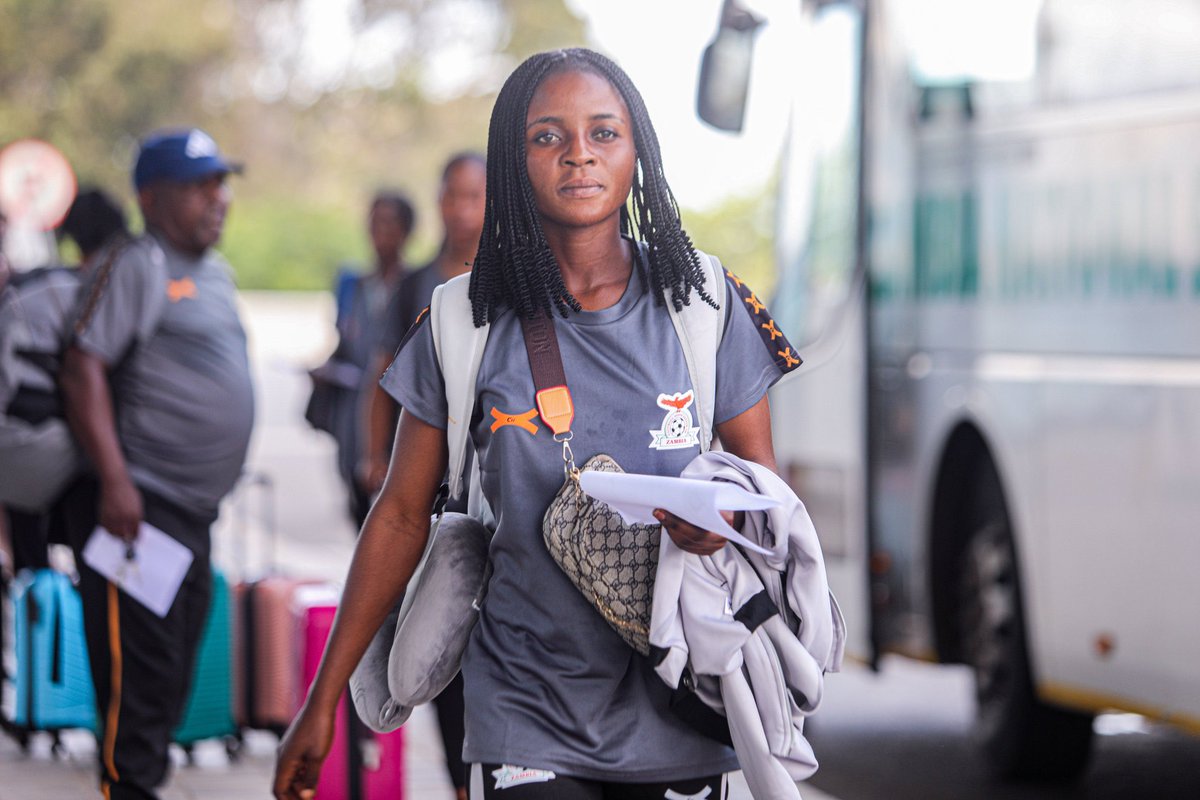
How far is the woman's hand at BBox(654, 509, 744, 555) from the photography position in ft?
9.27

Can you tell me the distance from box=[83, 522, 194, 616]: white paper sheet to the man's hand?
3 cm

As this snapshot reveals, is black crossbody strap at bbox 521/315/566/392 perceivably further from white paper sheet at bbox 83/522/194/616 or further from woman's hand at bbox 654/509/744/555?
white paper sheet at bbox 83/522/194/616

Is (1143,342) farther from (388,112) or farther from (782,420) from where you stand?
(388,112)

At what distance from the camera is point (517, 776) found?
3.01 metres

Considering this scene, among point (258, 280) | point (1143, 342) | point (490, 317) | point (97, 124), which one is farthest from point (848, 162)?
point (97, 124)

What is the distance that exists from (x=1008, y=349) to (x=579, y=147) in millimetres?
3981

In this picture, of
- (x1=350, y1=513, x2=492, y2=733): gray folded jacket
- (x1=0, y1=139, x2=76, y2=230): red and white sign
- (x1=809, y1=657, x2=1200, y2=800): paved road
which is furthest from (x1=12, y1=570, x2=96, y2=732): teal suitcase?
(x1=0, y1=139, x2=76, y2=230): red and white sign

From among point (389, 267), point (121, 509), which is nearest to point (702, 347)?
point (121, 509)

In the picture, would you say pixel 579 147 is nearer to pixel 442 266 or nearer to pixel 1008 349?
pixel 442 266

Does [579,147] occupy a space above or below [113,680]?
above

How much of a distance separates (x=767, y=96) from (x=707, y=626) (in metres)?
5.08

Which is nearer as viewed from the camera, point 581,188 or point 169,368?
point 581,188

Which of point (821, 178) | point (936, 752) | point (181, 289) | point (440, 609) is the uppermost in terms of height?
point (821, 178)

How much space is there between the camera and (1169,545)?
5887mm
